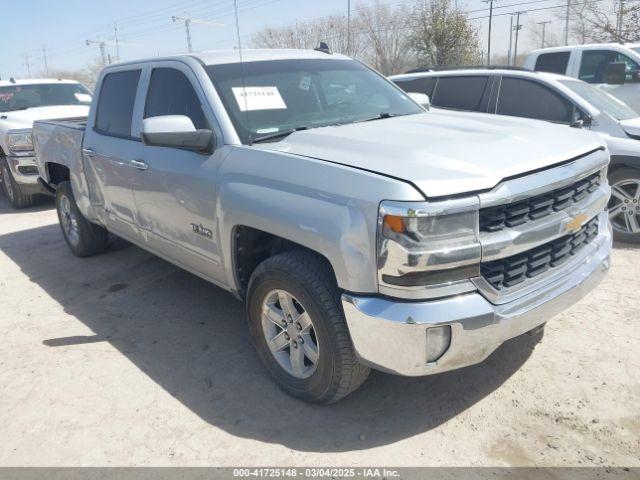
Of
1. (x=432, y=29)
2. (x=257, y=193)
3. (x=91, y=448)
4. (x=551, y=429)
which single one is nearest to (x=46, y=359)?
(x=91, y=448)

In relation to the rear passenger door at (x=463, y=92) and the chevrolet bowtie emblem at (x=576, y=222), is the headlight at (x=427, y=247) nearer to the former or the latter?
the chevrolet bowtie emblem at (x=576, y=222)

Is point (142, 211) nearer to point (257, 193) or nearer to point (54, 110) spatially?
point (257, 193)

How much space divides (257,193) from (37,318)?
269 cm

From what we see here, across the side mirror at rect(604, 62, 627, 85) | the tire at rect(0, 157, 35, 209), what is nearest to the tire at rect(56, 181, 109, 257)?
the tire at rect(0, 157, 35, 209)

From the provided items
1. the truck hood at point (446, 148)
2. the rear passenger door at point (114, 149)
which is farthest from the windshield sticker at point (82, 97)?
the truck hood at point (446, 148)

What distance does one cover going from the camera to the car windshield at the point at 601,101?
5.89 m

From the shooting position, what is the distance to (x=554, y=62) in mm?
9062

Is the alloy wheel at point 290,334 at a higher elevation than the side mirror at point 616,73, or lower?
lower

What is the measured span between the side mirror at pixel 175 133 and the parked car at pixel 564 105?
158 inches

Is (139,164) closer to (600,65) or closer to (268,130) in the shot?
(268,130)

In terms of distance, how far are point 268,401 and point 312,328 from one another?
1.85 feet

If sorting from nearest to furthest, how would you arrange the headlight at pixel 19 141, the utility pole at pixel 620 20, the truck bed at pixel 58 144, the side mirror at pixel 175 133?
the side mirror at pixel 175 133, the truck bed at pixel 58 144, the headlight at pixel 19 141, the utility pole at pixel 620 20

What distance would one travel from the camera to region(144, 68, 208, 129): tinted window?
11.7 ft

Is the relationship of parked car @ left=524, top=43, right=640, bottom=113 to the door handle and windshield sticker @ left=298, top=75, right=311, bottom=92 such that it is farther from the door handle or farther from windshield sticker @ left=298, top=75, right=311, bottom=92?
the door handle
